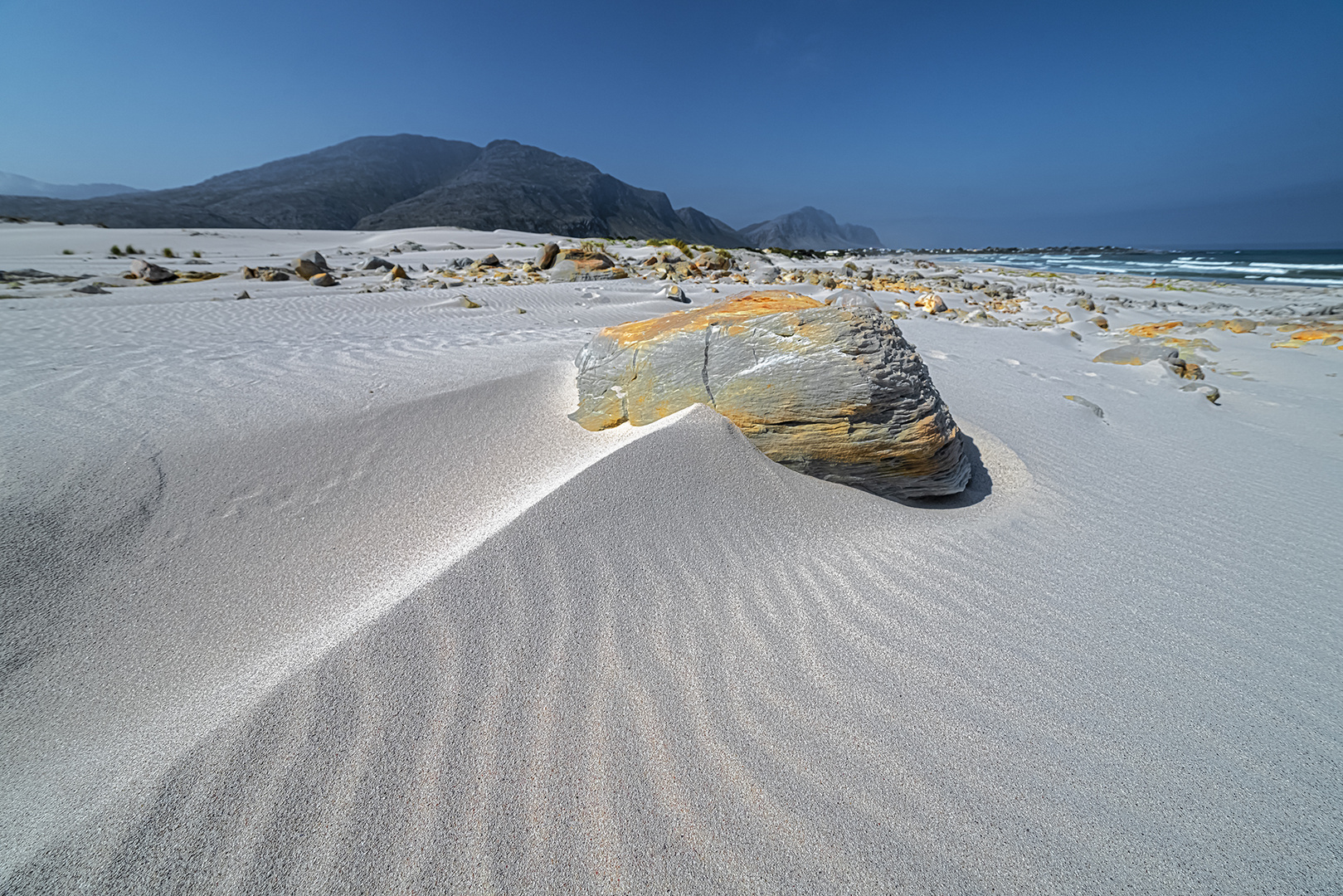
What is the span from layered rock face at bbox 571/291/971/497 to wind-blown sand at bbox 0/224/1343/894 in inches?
5.8

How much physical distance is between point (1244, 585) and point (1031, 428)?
170cm

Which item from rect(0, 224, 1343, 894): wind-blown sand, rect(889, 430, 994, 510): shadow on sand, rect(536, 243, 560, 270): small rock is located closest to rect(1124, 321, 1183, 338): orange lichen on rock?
rect(0, 224, 1343, 894): wind-blown sand

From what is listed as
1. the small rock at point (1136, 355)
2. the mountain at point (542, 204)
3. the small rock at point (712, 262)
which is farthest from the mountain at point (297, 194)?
the small rock at point (1136, 355)

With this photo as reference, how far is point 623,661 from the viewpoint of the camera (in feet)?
5.18

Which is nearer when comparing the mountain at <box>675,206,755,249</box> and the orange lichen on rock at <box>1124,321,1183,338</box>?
the orange lichen on rock at <box>1124,321,1183,338</box>

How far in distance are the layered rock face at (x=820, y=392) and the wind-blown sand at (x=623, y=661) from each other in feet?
0.48

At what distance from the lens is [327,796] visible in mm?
1194

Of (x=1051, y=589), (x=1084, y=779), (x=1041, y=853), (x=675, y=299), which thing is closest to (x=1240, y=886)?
(x=1084, y=779)

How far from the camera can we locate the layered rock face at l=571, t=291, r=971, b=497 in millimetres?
2381

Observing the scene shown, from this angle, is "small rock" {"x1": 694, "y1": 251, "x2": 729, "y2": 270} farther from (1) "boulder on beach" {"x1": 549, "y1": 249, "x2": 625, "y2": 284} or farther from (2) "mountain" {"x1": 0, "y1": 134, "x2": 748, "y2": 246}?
(2) "mountain" {"x1": 0, "y1": 134, "x2": 748, "y2": 246}

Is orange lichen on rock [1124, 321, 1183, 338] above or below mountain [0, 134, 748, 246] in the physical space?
below

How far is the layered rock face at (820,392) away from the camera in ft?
7.81

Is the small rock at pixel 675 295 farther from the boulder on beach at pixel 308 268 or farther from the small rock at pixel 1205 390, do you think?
the boulder on beach at pixel 308 268

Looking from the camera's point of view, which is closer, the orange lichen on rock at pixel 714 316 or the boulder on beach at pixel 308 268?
the orange lichen on rock at pixel 714 316
